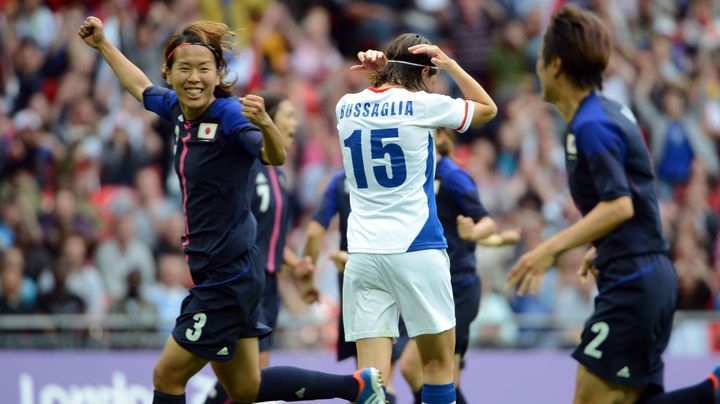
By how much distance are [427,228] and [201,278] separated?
1329 millimetres

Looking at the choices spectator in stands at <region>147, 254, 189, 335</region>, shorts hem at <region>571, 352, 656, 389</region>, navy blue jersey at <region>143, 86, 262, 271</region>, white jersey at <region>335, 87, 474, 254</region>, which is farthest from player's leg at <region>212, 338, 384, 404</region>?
spectator in stands at <region>147, 254, 189, 335</region>

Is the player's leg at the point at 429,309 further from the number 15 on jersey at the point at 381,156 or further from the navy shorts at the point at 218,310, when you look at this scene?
the navy shorts at the point at 218,310

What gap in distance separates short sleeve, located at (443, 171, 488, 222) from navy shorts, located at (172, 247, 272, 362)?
1.87 metres

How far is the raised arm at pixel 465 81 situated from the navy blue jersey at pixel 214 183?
1.11 metres

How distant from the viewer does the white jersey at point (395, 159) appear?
273 inches

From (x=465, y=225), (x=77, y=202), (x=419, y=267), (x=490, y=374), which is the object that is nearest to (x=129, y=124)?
(x=77, y=202)

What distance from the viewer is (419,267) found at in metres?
6.99

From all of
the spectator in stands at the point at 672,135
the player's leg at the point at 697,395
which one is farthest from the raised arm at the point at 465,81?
the spectator in stands at the point at 672,135

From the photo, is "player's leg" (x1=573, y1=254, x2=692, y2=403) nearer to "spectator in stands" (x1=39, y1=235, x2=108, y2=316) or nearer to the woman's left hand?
the woman's left hand

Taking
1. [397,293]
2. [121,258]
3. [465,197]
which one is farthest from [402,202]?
[121,258]

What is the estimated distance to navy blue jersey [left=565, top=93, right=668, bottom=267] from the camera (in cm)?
621

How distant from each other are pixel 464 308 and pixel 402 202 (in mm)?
1861

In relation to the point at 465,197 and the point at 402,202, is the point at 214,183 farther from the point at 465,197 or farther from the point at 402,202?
the point at 465,197

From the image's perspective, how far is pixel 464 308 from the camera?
866 cm
